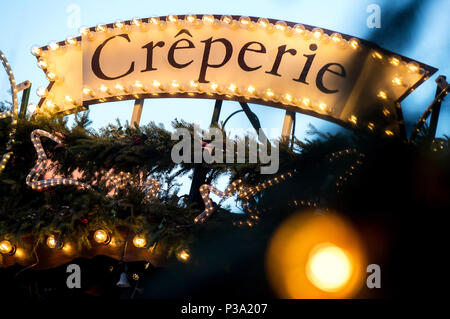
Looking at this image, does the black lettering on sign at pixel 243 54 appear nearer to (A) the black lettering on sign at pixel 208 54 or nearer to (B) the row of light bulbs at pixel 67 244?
(A) the black lettering on sign at pixel 208 54

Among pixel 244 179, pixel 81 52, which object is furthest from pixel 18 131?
pixel 244 179

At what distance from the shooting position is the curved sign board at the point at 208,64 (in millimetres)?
2141

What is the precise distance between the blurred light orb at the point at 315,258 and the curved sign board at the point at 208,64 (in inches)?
33.2

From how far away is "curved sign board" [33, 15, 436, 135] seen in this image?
84.3 inches

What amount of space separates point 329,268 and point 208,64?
138cm

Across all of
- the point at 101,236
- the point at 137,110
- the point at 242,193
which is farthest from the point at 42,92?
the point at 242,193

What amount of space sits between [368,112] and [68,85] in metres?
1.71

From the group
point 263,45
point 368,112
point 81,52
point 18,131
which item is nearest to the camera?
point 368,112

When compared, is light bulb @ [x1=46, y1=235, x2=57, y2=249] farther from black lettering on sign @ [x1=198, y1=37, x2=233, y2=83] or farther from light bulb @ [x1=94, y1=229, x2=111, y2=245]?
black lettering on sign @ [x1=198, y1=37, x2=233, y2=83]

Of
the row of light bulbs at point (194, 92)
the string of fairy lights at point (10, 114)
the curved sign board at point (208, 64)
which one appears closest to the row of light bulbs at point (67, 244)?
the string of fairy lights at point (10, 114)

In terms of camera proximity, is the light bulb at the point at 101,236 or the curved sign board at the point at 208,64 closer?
the light bulb at the point at 101,236

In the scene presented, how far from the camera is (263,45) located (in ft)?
7.43
